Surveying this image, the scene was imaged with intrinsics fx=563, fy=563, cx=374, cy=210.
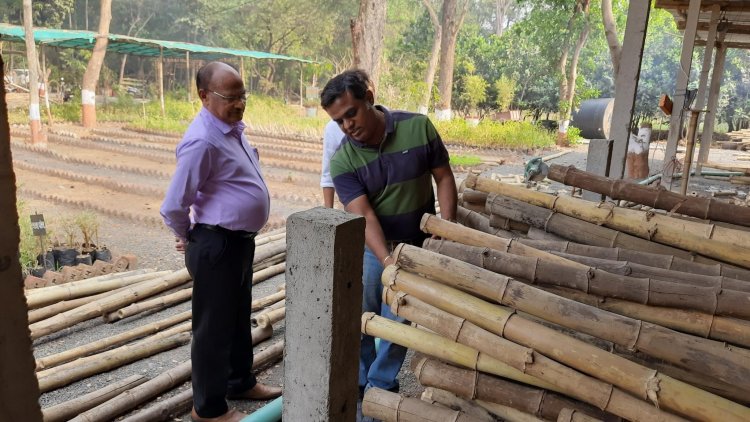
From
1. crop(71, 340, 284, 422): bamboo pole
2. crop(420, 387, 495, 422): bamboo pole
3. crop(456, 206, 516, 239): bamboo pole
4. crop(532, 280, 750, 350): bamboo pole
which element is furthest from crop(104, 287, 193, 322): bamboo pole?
crop(532, 280, 750, 350): bamboo pole

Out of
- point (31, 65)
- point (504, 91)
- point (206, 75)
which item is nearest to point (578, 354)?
point (206, 75)

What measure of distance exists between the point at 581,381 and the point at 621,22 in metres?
21.6

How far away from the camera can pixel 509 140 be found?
15688mm

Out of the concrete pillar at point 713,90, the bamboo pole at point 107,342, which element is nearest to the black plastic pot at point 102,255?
the bamboo pole at point 107,342

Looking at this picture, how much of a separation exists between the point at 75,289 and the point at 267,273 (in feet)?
4.99

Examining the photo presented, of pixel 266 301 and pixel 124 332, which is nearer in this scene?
pixel 124 332

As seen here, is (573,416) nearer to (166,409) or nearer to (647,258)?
(647,258)

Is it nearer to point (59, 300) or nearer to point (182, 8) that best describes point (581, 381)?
point (59, 300)

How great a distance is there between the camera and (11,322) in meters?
0.78

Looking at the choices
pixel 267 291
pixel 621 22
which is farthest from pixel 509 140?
pixel 267 291

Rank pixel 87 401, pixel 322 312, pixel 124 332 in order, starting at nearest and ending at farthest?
pixel 322 312, pixel 87 401, pixel 124 332

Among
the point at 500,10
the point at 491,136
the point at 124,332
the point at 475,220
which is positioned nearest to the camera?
the point at 475,220

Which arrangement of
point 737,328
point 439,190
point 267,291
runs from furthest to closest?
point 267,291
point 439,190
point 737,328

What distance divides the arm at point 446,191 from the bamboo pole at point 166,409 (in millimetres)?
1668
